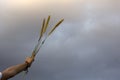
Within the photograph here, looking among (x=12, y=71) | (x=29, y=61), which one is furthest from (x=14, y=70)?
(x=29, y=61)

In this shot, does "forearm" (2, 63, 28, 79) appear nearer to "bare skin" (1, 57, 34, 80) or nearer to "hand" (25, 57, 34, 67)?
"bare skin" (1, 57, 34, 80)

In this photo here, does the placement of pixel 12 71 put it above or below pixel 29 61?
below

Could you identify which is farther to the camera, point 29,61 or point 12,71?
point 29,61

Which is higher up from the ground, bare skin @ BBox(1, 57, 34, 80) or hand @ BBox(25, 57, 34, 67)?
hand @ BBox(25, 57, 34, 67)

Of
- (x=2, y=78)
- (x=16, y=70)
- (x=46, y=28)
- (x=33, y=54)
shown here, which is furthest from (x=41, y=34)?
(x=2, y=78)

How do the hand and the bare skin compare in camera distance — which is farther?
the hand

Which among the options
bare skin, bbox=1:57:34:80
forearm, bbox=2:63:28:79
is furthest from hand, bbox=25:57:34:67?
forearm, bbox=2:63:28:79

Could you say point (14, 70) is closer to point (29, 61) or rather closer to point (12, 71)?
point (12, 71)

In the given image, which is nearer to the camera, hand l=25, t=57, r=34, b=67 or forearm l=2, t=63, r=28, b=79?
forearm l=2, t=63, r=28, b=79

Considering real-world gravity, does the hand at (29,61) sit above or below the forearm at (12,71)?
above

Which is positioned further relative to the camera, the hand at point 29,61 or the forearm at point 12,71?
the hand at point 29,61

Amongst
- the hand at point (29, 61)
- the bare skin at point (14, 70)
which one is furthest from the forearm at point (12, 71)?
the hand at point (29, 61)

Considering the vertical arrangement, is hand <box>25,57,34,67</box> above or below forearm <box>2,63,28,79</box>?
above

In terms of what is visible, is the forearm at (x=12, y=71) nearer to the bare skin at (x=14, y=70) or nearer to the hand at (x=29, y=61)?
the bare skin at (x=14, y=70)
